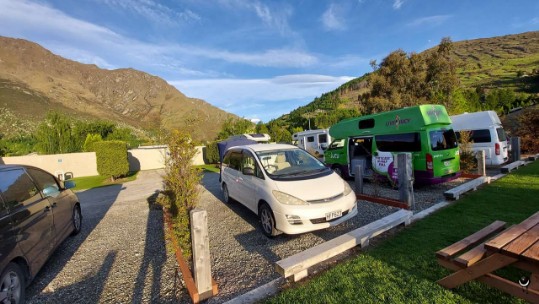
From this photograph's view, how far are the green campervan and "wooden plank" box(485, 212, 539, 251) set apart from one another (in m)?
3.69

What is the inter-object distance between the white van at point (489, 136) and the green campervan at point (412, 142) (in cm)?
462

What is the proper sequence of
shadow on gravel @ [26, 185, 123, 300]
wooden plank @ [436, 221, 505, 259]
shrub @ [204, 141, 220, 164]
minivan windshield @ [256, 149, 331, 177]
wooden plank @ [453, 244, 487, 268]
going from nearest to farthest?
wooden plank @ [453, 244, 487, 268] < wooden plank @ [436, 221, 505, 259] < shadow on gravel @ [26, 185, 123, 300] < minivan windshield @ [256, 149, 331, 177] < shrub @ [204, 141, 220, 164]

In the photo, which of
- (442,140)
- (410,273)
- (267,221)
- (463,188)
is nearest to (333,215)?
(267,221)

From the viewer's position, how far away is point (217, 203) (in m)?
7.83

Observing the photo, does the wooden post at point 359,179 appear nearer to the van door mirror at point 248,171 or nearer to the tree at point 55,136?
the van door mirror at point 248,171

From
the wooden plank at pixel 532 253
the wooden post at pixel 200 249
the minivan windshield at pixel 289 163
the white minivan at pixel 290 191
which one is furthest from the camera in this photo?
the minivan windshield at pixel 289 163

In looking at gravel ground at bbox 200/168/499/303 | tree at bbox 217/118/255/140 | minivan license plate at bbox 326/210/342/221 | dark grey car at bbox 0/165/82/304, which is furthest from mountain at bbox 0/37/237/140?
minivan license plate at bbox 326/210/342/221

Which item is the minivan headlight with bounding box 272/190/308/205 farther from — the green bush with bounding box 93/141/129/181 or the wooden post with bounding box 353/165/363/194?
the green bush with bounding box 93/141/129/181

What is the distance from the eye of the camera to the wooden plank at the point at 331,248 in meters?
3.05

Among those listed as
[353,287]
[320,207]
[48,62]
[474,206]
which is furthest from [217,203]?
[48,62]

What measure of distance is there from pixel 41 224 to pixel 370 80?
28168 millimetres

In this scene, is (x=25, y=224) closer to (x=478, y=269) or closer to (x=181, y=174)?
(x=181, y=174)

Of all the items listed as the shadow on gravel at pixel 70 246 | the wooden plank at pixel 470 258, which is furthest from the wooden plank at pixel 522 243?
the shadow on gravel at pixel 70 246

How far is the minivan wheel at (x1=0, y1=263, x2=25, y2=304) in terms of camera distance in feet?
8.52
